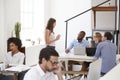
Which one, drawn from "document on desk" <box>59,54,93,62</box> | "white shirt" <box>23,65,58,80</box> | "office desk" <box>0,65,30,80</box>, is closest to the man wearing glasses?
"white shirt" <box>23,65,58,80</box>

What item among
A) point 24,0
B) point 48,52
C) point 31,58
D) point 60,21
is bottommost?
point 31,58

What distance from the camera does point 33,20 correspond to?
907 centimetres

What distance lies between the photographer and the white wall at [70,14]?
346 inches

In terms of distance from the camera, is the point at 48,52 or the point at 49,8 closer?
the point at 48,52

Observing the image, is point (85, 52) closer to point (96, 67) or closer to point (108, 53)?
point (108, 53)

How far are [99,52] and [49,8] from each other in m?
4.51

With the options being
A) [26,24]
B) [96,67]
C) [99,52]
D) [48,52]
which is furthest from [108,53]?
[26,24]

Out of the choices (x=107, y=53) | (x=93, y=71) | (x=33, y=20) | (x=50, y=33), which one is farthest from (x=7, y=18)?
(x=93, y=71)

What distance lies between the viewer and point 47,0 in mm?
9125

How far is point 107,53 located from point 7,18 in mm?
3094

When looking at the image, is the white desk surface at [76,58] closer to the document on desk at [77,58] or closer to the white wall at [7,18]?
the document on desk at [77,58]

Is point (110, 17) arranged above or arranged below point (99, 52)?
above

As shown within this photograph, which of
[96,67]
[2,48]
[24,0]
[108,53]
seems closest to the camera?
[96,67]

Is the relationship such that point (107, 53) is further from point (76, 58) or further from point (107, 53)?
point (76, 58)
